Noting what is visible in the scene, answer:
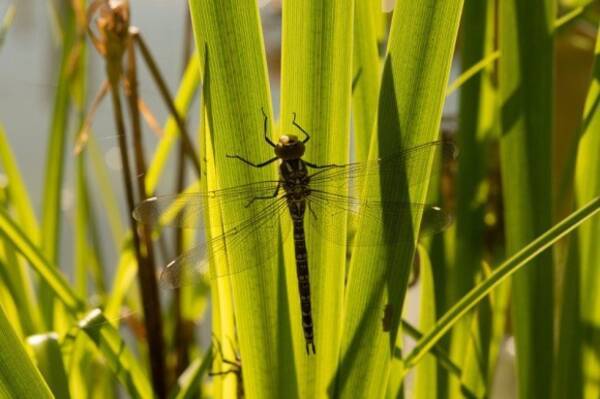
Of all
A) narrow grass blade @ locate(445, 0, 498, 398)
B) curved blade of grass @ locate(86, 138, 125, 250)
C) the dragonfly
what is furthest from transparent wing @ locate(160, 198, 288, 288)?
curved blade of grass @ locate(86, 138, 125, 250)

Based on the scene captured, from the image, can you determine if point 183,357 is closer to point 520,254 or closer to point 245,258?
point 245,258

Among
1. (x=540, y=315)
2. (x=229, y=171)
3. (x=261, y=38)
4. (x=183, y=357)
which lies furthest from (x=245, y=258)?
(x=183, y=357)

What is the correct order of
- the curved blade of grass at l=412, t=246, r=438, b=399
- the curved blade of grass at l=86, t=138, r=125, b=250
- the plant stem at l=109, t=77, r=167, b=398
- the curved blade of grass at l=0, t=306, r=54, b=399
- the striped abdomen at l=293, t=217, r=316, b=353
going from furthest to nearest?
the curved blade of grass at l=86, t=138, r=125, b=250 → the plant stem at l=109, t=77, r=167, b=398 → the curved blade of grass at l=412, t=246, r=438, b=399 → the striped abdomen at l=293, t=217, r=316, b=353 → the curved blade of grass at l=0, t=306, r=54, b=399

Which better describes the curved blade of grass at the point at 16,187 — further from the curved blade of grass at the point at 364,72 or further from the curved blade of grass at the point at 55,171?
the curved blade of grass at the point at 364,72

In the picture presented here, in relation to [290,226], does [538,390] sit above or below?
below

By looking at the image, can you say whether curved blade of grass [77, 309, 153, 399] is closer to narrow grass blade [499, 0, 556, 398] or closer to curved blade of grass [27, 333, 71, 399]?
curved blade of grass [27, 333, 71, 399]

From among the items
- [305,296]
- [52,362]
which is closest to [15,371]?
[52,362]

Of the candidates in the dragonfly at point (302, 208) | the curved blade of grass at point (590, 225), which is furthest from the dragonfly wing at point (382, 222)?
the curved blade of grass at point (590, 225)
